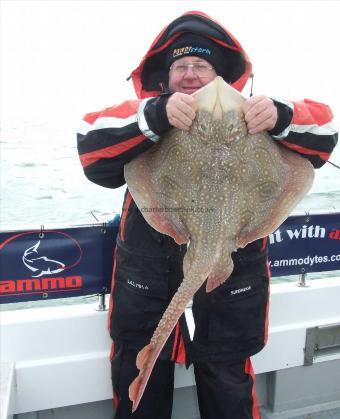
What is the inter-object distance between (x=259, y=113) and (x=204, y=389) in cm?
164

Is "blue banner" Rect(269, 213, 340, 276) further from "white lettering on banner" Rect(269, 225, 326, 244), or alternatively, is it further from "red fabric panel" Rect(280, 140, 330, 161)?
"red fabric panel" Rect(280, 140, 330, 161)

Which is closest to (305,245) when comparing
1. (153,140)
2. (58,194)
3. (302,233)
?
(302,233)

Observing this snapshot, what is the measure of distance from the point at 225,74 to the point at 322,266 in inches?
70.1

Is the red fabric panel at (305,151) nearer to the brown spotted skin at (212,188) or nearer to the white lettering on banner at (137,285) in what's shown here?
the brown spotted skin at (212,188)

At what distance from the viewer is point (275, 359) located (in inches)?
127

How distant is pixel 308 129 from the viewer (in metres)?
2.11

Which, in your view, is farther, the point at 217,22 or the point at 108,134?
the point at 217,22

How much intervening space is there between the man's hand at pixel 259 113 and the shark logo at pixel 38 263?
1.69m

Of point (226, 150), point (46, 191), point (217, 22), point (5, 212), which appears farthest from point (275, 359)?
point (46, 191)

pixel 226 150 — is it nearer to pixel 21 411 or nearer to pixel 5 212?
pixel 21 411

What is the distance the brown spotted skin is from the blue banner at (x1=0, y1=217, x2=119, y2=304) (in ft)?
3.40

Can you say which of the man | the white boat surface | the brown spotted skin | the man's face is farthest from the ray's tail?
the man's face

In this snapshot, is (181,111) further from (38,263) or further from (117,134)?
(38,263)

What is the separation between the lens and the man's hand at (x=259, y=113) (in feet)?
5.91
